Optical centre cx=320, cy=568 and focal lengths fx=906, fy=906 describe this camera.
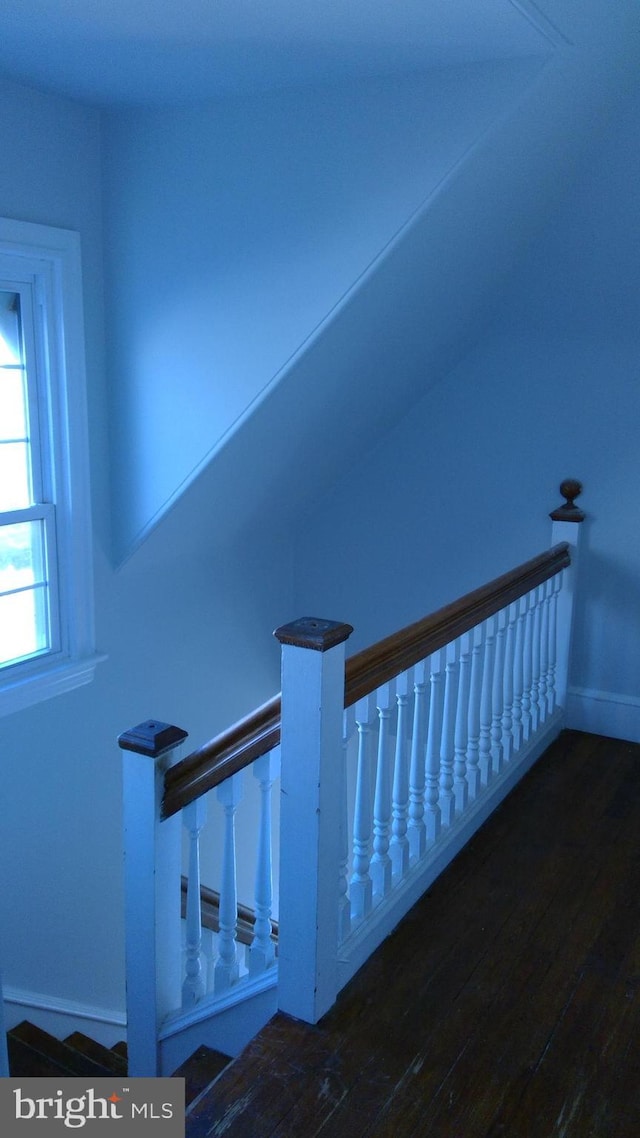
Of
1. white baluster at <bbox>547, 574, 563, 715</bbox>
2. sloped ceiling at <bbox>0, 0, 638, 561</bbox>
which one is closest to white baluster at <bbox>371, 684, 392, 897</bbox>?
sloped ceiling at <bbox>0, 0, 638, 561</bbox>

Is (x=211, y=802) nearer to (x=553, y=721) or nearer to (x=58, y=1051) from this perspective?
(x=58, y=1051)

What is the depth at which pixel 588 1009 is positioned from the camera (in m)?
2.06

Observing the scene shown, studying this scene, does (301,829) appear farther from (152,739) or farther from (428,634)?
(428,634)

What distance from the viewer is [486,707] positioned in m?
2.81

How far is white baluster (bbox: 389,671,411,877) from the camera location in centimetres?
224

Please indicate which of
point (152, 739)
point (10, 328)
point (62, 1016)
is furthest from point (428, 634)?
point (62, 1016)

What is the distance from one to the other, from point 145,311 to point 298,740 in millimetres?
1845

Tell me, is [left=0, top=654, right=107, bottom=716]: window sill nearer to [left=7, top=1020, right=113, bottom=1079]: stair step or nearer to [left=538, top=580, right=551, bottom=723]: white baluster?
[left=7, top=1020, right=113, bottom=1079]: stair step

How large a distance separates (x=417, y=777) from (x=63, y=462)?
169 centimetres

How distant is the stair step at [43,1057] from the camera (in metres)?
3.14

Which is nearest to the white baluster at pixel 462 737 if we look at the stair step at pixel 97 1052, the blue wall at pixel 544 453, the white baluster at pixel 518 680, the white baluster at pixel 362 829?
the white baluster at pixel 518 680

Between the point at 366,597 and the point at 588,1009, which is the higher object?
the point at 366,597

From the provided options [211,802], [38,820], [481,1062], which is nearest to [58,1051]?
[38,820]

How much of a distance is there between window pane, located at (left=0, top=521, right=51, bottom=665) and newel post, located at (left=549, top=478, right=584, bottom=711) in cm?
192
